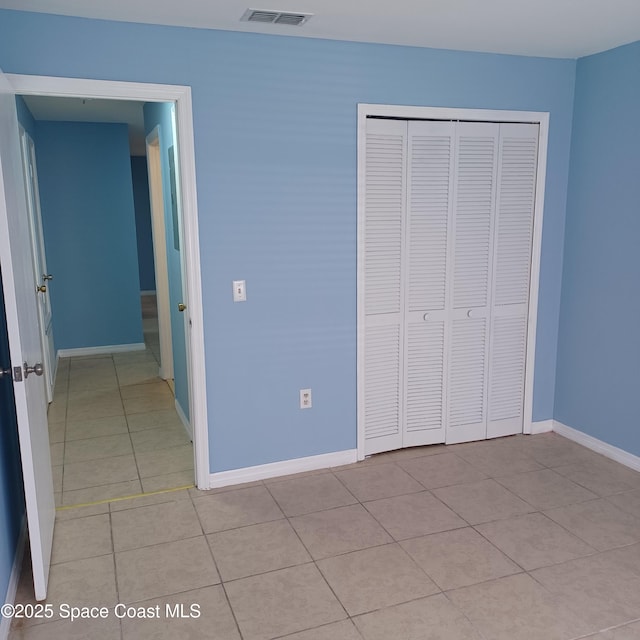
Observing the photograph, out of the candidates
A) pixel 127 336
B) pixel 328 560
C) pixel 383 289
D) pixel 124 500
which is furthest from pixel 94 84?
pixel 127 336

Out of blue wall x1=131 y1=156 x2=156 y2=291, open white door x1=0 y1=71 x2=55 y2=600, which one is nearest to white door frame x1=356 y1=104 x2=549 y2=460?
open white door x1=0 y1=71 x2=55 y2=600

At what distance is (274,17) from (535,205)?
193cm

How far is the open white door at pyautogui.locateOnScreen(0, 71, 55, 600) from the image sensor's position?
6.77ft

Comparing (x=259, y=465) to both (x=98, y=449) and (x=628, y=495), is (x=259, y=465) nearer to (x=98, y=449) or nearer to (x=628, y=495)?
(x=98, y=449)

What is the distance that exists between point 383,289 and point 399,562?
1500 millimetres

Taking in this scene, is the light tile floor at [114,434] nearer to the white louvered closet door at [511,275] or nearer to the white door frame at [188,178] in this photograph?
the white door frame at [188,178]

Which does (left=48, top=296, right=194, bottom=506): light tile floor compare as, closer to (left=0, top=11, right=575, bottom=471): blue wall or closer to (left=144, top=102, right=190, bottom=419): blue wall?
(left=144, top=102, right=190, bottom=419): blue wall

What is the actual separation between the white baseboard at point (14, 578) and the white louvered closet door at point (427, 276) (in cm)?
209

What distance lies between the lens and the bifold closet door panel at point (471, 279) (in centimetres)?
345

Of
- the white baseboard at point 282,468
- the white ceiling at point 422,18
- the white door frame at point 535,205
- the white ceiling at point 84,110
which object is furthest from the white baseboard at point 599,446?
the white ceiling at point 84,110

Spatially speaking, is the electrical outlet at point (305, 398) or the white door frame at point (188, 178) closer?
the white door frame at point (188, 178)

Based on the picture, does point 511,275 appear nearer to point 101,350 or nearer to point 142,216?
point 101,350

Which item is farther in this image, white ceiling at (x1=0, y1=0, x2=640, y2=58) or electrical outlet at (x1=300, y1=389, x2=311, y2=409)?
electrical outlet at (x1=300, y1=389, x2=311, y2=409)

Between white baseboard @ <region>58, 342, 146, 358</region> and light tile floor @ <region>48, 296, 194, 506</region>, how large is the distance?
0.97ft
